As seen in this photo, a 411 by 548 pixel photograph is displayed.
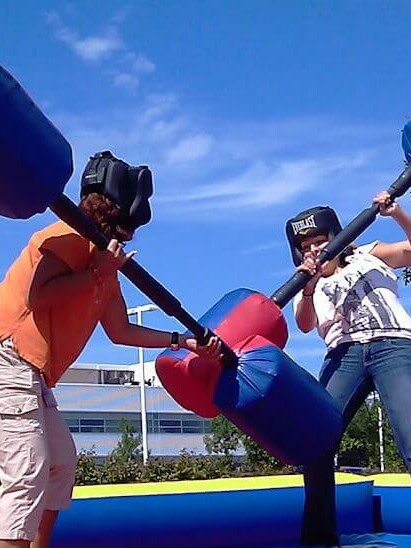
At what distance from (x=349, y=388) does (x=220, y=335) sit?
524 millimetres

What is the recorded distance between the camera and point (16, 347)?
89.7 inches

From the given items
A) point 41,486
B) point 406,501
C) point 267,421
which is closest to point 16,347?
point 41,486

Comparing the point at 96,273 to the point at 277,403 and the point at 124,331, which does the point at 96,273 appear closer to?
the point at 124,331

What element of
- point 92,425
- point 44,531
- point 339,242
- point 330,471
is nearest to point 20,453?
point 44,531

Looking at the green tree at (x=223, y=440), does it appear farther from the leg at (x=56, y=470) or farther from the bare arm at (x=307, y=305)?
the leg at (x=56, y=470)

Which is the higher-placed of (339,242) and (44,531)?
(339,242)

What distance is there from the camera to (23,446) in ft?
7.21

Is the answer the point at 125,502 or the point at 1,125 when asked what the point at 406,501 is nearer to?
the point at 125,502

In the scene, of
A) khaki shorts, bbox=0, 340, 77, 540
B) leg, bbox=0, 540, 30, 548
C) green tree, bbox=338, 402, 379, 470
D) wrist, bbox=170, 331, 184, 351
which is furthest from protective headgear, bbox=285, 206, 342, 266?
green tree, bbox=338, 402, 379, 470

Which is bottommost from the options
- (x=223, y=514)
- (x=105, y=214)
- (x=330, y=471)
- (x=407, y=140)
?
(x=223, y=514)

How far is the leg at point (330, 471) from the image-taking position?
3232 millimetres

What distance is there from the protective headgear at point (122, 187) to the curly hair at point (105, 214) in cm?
1

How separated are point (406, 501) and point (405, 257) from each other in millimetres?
1006

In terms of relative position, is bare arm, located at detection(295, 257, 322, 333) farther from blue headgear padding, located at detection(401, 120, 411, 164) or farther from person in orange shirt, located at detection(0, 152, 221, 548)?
person in orange shirt, located at detection(0, 152, 221, 548)
